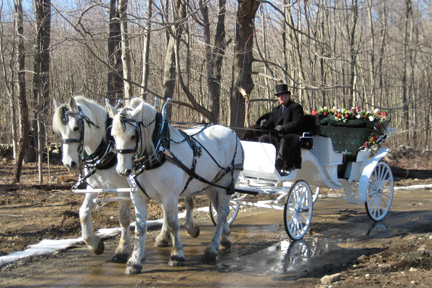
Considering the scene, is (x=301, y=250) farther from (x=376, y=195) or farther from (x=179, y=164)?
(x=376, y=195)

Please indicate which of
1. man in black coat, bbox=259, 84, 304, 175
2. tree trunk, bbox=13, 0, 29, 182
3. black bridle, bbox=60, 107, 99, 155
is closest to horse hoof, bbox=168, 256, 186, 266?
black bridle, bbox=60, 107, 99, 155

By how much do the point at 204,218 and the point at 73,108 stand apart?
13.1 ft

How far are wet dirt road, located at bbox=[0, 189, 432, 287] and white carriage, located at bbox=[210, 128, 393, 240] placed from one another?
0.33 m

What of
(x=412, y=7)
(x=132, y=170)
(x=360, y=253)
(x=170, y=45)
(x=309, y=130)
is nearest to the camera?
(x=132, y=170)

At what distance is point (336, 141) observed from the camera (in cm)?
891

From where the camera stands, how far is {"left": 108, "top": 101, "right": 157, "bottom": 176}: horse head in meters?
4.78

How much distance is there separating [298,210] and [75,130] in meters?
3.62

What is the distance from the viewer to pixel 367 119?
28.1ft

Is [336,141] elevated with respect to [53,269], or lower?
elevated

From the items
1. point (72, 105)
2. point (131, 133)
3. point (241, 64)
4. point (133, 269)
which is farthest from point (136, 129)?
point (241, 64)

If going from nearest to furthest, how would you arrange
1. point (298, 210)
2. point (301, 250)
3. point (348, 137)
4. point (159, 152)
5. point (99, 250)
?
1. point (159, 152)
2. point (99, 250)
3. point (301, 250)
4. point (298, 210)
5. point (348, 137)

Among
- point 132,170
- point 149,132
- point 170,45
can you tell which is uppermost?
point 170,45

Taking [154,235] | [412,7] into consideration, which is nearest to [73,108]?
[154,235]

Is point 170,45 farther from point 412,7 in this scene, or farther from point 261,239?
point 412,7
